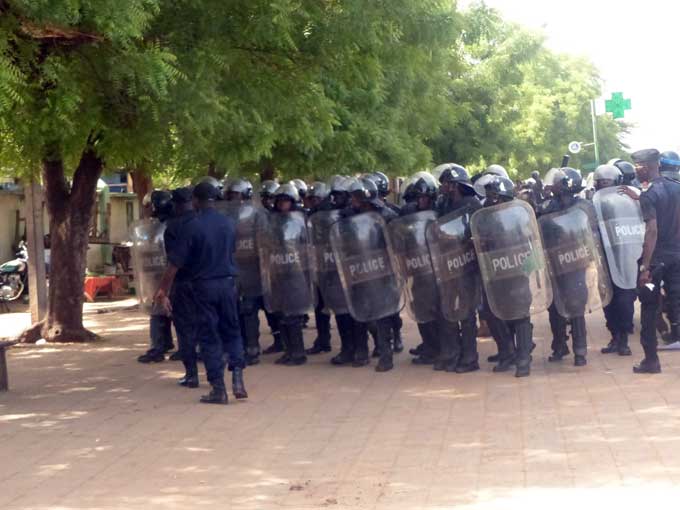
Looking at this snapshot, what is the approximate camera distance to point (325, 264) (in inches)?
469

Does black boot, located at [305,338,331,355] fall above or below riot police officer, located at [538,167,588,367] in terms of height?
below

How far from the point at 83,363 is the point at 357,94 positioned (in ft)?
19.1

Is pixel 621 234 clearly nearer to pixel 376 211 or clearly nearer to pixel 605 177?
pixel 605 177

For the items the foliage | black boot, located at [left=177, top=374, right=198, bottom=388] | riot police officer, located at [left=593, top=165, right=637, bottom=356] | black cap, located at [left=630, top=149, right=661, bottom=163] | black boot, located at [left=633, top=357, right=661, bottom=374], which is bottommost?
black boot, located at [left=633, top=357, right=661, bottom=374]

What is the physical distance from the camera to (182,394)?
10453 mm

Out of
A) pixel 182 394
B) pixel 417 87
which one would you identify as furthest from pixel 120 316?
pixel 182 394

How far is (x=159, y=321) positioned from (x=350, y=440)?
4.95m

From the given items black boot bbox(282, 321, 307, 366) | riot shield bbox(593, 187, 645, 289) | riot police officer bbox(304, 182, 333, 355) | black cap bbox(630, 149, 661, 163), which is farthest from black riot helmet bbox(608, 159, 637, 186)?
black boot bbox(282, 321, 307, 366)

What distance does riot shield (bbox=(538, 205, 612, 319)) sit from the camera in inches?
430

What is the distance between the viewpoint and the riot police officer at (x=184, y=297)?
962 cm

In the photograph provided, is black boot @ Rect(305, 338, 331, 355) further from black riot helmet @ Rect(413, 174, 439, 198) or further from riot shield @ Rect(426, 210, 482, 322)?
black riot helmet @ Rect(413, 174, 439, 198)

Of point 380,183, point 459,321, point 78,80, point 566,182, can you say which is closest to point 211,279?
point 78,80

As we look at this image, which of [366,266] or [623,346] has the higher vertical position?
[366,266]

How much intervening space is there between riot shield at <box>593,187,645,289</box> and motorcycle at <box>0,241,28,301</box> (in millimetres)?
12959
